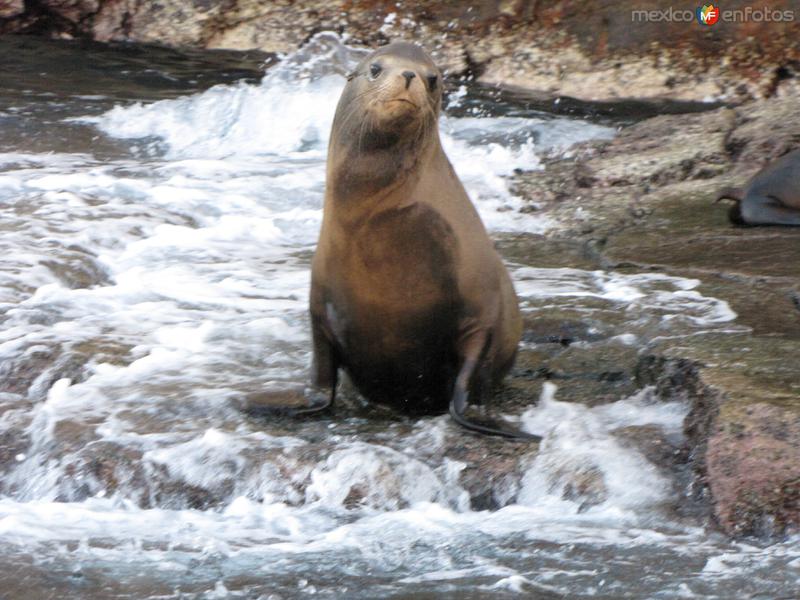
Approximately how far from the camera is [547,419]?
4.70 meters

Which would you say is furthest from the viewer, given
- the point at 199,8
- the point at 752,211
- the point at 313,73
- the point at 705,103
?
the point at 199,8

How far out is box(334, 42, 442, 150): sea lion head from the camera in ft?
14.1

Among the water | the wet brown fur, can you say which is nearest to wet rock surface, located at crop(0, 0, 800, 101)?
the water

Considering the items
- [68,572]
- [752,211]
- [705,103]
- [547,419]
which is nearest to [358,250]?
[547,419]

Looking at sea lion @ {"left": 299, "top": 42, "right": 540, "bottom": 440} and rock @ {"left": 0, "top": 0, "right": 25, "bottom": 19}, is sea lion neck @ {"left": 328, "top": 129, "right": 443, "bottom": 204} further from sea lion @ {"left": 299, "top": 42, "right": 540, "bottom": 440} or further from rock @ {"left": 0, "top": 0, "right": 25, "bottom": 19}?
rock @ {"left": 0, "top": 0, "right": 25, "bottom": 19}

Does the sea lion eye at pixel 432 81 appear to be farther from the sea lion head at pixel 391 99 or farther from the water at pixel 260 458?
the water at pixel 260 458

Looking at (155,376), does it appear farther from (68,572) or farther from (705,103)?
(705,103)

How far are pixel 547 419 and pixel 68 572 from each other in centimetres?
172

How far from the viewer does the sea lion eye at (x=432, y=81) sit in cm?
446

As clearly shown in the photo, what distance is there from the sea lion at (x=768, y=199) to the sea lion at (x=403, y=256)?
10.5 feet

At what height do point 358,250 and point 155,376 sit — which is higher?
point 358,250

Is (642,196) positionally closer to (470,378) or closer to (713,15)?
(470,378)

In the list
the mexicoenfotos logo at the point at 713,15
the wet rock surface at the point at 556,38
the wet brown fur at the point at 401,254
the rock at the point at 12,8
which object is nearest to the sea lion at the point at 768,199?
the wet brown fur at the point at 401,254

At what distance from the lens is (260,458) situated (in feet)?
14.3
